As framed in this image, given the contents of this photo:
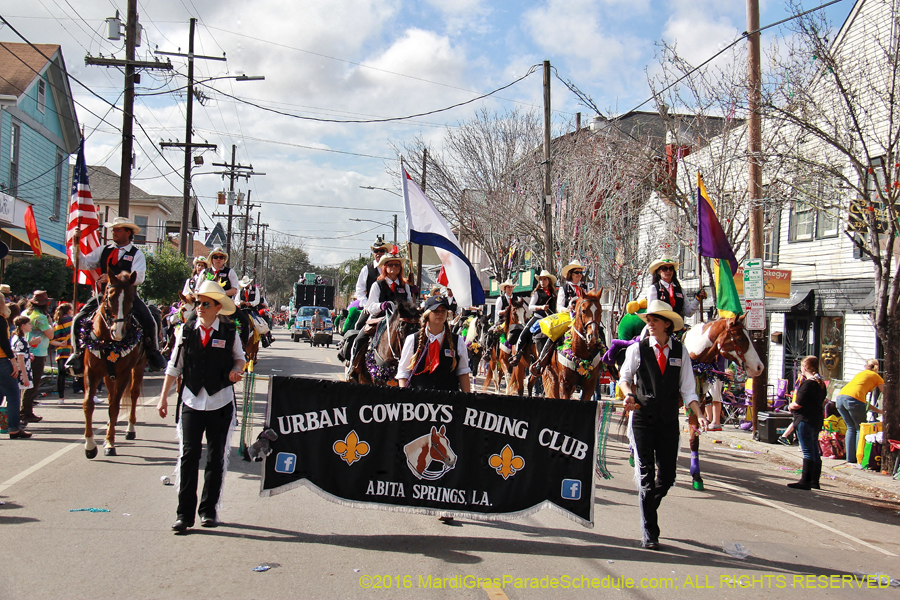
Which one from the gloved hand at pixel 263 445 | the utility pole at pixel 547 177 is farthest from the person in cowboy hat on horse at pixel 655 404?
the utility pole at pixel 547 177

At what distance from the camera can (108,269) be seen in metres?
9.31

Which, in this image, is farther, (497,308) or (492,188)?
(492,188)

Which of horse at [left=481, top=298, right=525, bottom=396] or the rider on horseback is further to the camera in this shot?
horse at [left=481, top=298, right=525, bottom=396]

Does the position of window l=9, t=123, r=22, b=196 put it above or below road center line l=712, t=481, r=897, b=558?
above

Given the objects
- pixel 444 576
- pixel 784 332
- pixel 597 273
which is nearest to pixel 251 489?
pixel 444 576

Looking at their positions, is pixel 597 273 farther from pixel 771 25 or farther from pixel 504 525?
pixel 504 525

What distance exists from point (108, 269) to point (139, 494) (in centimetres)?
321

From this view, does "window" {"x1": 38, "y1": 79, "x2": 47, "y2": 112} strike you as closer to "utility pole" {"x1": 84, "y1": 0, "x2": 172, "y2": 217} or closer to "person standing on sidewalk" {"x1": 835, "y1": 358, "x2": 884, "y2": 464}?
"utility pole" {"x1": 84, "y1": 0, "x2": 172, "y2": 217}

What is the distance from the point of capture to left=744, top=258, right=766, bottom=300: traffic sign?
1347 cm

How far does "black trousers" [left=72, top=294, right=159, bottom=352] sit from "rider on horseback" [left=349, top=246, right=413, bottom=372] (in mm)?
2673

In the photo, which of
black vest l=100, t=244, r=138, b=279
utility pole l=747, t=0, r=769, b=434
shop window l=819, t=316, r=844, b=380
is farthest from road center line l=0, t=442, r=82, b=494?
shop window l=819, t=316, r=844, b=380

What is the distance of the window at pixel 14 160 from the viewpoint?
80.8 ft

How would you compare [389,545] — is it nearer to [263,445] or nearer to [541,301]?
[263,445]

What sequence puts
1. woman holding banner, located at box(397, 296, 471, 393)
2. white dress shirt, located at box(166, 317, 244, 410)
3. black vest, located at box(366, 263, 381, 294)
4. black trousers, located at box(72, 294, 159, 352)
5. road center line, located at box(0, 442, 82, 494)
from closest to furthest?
1. white dress shirt, located at box(166, 317, 244, 410)
2. woman holding banner, located at box(397, 296, 471, 393)
3. road center line, located at box(0, 442, 82, 494)
4. black trousers, located at box(72, 294, 159, 352)
5. black vest, located at box(366, 263, 381, 294)
